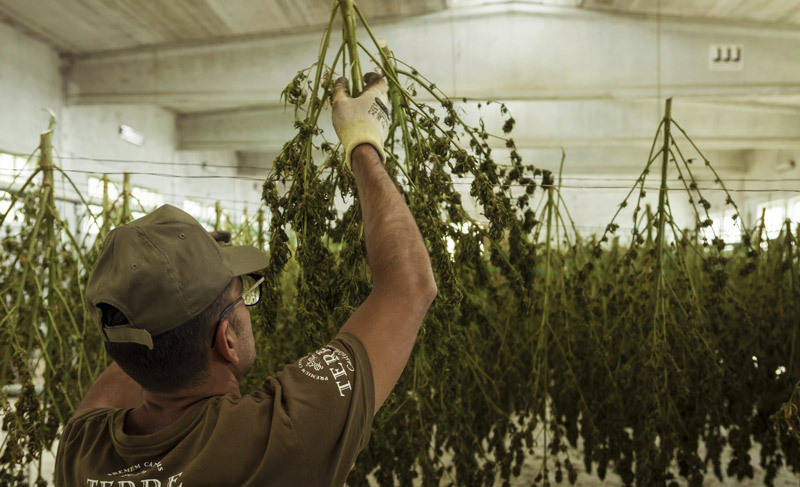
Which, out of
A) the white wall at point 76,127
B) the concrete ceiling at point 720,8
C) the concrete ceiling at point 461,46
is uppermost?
the concrete ceiling at point 720,8

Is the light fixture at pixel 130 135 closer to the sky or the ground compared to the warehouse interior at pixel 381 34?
closer to the ground

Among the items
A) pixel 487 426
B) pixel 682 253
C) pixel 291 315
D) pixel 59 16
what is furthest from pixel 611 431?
pixel 59 16

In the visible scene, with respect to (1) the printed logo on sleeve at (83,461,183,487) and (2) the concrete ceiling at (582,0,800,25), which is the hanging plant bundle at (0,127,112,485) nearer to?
(1) the printed logo on sleeve at (83,461,183,487)

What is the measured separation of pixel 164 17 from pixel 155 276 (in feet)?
14.7

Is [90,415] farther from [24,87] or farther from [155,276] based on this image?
[24,87]

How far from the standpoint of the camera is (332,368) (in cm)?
101

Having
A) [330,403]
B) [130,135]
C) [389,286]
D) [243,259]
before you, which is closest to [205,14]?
[130,135]

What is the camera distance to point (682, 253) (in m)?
2.67

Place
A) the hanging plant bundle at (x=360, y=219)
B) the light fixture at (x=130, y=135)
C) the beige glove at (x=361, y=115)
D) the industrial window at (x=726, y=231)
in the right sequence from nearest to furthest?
1. the beige glove at (x=361, y=115)
2. the hanging plant bundle at (x=360, y=219)
3. the industrial window at (x=726, y=231)
4. the light fixture at (x=130, y=135)

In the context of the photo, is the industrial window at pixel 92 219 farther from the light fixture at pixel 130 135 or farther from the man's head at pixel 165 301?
the man's head at pixel 165 301

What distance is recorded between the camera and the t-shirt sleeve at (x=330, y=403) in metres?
0.99

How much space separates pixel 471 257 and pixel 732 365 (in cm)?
209

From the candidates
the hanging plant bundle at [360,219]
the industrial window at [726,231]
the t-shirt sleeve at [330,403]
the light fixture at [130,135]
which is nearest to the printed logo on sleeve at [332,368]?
the t-shirt sleeve at [330,403]

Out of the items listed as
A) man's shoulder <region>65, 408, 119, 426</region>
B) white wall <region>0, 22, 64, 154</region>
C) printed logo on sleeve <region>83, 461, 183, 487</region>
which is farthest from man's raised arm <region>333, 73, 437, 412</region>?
white wall <region>0, 22, 64, 154</region>
